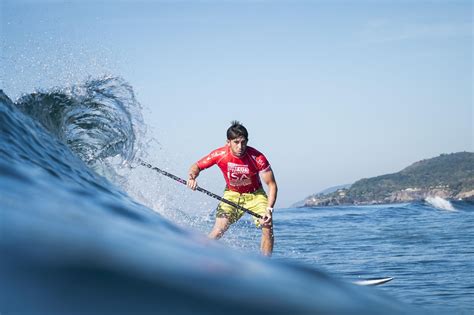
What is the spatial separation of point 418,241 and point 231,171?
6.24m

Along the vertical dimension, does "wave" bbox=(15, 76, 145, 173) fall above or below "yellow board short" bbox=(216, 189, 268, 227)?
above

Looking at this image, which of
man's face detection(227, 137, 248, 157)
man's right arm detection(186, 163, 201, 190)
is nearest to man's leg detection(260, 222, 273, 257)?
man's face detection(227, 137, 248, 157)

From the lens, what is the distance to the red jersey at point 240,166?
25.7ft

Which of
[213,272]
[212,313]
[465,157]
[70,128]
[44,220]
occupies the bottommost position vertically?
[212,313]

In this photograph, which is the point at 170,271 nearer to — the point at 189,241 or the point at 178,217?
the point at 189,241

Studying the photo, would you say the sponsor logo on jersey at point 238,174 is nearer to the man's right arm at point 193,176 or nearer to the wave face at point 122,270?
the man's right arm at point 193,176

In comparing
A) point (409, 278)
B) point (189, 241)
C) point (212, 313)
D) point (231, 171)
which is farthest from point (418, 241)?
point (212, 313)

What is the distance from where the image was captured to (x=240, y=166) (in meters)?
7.97

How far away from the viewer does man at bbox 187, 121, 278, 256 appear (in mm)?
7648

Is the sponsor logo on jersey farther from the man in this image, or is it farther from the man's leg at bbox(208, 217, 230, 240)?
the man's leg at bbox(208, 217, 230, 240)

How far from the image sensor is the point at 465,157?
128 metres

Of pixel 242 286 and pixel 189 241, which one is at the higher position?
pixel 189 241

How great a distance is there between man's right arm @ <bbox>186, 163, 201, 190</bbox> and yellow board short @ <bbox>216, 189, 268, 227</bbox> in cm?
53

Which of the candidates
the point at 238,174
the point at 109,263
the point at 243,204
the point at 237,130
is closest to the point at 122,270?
the point at 109,263
